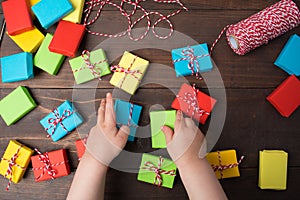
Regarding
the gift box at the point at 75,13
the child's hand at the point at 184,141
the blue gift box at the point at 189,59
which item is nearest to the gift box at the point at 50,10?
the gift box at the point at 75,13

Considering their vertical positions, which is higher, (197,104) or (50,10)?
(50,10)

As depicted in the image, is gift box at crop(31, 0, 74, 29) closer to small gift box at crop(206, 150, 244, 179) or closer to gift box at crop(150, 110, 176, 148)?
gift box at crop(150, 110, 176, 148)

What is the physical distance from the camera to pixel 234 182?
3.03 ft

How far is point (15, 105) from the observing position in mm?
945

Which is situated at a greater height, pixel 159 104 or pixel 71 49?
pixel 71 49

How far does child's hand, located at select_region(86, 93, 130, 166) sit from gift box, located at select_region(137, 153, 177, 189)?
0.08 m

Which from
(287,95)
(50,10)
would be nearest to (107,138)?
(50,10)

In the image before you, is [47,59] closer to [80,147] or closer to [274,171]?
[80,147]

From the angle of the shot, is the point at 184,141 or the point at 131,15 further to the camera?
the point at 131,15

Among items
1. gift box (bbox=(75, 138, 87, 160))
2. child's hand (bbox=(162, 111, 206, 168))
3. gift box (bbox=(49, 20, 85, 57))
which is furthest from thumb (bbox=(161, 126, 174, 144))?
gift box (bbox=(49, 20, 85, 57))

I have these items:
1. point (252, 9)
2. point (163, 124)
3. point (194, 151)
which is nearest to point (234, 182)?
point (194, 151)

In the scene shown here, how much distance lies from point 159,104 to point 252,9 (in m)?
0.41

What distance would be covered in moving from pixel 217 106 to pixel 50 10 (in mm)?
569

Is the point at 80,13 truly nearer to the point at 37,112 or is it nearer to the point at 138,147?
the point at 37,112
